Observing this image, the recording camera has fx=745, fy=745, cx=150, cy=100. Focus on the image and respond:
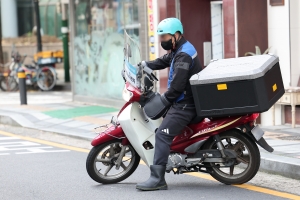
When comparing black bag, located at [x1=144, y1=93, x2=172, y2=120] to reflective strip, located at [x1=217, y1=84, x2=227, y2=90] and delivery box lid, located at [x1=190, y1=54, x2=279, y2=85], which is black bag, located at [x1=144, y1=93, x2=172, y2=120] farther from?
reflective strip, located at [x1=217, y1=84, x2=227, y2=90]

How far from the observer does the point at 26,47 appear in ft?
111

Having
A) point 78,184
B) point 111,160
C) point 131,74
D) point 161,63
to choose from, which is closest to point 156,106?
point 131,74

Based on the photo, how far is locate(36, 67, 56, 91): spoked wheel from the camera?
835 inches

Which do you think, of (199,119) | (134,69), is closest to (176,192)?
(199,119)

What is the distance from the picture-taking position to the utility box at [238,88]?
7.18 meters

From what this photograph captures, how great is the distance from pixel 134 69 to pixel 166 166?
3.41 feet

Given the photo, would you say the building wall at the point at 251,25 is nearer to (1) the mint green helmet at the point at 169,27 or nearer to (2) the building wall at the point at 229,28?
(2) the building wall at the point at 229,28

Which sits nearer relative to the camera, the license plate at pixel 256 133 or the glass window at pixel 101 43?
Result: the license plate at pixel 256 133

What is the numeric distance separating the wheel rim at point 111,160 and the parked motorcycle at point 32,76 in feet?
44.2

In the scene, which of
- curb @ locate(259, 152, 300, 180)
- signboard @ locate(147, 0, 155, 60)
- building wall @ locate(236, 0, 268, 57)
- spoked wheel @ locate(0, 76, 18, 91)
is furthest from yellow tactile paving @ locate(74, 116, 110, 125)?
spoked wheel @ locate(0, 76, 18, 91)

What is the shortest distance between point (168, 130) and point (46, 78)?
46.7 ft

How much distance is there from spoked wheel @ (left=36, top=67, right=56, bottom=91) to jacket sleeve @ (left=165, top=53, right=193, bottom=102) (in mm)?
14162

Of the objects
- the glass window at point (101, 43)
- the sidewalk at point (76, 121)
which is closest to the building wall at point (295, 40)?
the sidewalk at point (76, 121)

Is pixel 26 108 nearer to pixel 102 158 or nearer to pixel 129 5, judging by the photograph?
pixel 129 5
